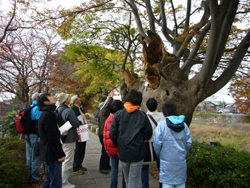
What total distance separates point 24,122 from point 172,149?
10.2 feet

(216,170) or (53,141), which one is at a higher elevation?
(53,141)

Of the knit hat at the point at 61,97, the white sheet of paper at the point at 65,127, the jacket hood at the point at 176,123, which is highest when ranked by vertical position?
the knit hat at the point at 61,97

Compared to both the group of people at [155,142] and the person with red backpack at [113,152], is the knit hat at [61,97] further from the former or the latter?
the group of people at [155,142]

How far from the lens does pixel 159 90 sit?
5.80 meters

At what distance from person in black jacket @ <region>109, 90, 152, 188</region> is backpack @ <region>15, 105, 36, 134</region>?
214cm

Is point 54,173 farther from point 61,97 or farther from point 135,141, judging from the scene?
point 61,97

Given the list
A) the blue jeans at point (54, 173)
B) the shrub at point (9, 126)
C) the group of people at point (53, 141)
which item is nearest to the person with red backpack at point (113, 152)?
the group of people at point (53, 141)

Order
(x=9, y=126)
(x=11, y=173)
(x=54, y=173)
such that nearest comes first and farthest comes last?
1. (x=54, y=173)
2. (x=11, y=173)
3. (x=9, y=126)

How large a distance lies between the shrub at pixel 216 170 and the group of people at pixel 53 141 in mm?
2567

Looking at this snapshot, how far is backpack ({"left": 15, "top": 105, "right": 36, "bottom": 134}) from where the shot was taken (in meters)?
4.02

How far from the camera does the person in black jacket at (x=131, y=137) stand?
2.85 meters

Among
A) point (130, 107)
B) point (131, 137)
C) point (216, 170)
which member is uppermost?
point (130, 107)

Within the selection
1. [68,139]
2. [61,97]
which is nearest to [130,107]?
[68,139]

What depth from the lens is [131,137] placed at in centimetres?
285
